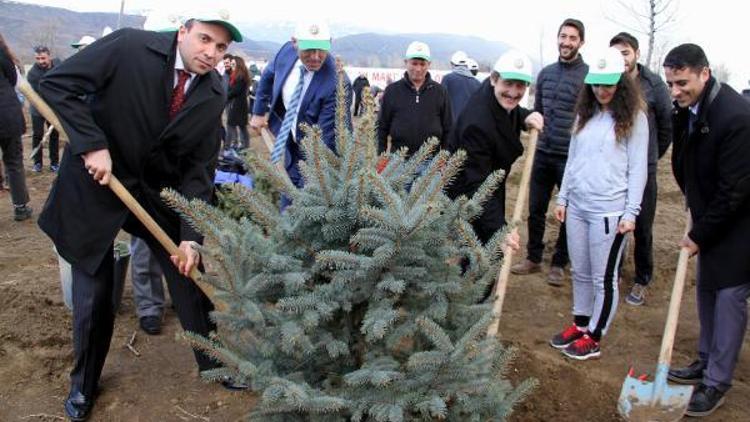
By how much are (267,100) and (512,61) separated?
7.62ft

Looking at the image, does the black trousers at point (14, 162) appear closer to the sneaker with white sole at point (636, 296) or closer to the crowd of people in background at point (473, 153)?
the crowd of people in background at point (473, 153)

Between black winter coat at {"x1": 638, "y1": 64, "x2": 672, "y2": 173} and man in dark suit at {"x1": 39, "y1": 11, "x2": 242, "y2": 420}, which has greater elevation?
black winter coat at {"x1": 638, "y1": 64, "x2": 672, "y2": 173}

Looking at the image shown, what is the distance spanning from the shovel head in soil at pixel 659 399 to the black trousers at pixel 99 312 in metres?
2.27

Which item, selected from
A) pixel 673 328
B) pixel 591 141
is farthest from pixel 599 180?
pixel 673 328

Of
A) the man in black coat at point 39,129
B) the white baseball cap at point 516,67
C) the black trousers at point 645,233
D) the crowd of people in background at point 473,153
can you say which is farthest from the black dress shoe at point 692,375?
the man in black coat at point 39,129

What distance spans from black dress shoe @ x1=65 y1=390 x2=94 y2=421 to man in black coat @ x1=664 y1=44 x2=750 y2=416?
3269 mm

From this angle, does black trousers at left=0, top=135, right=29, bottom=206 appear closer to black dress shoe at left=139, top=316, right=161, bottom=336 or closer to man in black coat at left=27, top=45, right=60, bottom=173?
man in black coat at left=27, top=45, right=60, bottom=173

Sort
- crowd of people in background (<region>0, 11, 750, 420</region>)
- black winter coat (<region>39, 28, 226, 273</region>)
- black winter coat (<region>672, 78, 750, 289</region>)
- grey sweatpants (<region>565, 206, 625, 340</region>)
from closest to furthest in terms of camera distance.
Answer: black winter coat (<region>39, 28, 226, 273</region>) < crowd of people in background (<region>0, 11, 750, 420</region>) < black winter coat (<region>672, 78, 750, 289</region>) < grey sweatpants (<region>565, 206, 625, 340</region>)

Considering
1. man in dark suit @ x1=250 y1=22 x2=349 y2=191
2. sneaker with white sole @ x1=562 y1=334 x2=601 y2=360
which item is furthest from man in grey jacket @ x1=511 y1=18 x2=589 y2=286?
man in dark suit @ x1=250 y1=22 x2=349 y2=191

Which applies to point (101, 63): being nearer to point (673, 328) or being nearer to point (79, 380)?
point (79, 380)

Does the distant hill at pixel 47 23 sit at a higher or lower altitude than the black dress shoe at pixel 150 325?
lower

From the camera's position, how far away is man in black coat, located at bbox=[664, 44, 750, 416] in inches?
126

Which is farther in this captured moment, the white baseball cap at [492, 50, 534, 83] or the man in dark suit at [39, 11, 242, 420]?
the white baseball cap at [492, 50, 534, 83]

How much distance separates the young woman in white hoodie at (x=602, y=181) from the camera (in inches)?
145
